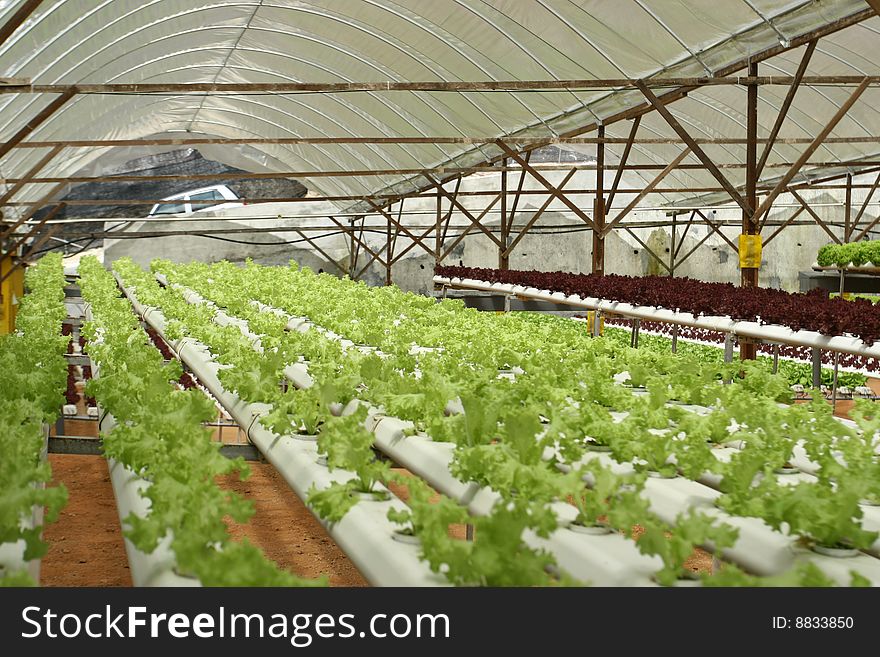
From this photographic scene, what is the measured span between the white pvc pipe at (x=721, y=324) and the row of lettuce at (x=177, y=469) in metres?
5.17

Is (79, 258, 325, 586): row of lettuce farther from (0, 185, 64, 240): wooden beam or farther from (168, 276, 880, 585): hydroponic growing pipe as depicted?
(0, 185, 64, 240): wooden beam

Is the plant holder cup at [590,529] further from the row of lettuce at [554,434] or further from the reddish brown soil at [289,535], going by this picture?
the reddish brown soil at [289,535]

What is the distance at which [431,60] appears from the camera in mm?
15797

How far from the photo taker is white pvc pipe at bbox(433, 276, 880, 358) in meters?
8.16

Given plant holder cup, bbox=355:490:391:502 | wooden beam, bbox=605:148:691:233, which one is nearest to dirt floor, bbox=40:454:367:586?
plant holder cup, bbox=355:490:391:502

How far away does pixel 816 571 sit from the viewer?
3.00 meters

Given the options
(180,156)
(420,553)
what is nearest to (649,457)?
(420,553)

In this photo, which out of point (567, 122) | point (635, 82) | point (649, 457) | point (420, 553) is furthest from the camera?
point (567, 122)

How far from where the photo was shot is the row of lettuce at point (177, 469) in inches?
122

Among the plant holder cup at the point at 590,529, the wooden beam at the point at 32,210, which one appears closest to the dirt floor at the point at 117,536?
the plant holder cup at the point at 590,529

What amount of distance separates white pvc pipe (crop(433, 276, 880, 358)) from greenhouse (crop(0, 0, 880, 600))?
0.04m

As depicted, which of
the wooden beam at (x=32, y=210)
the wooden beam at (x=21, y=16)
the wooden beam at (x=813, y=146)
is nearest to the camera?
the wooden beam at (x=21, y=16)
